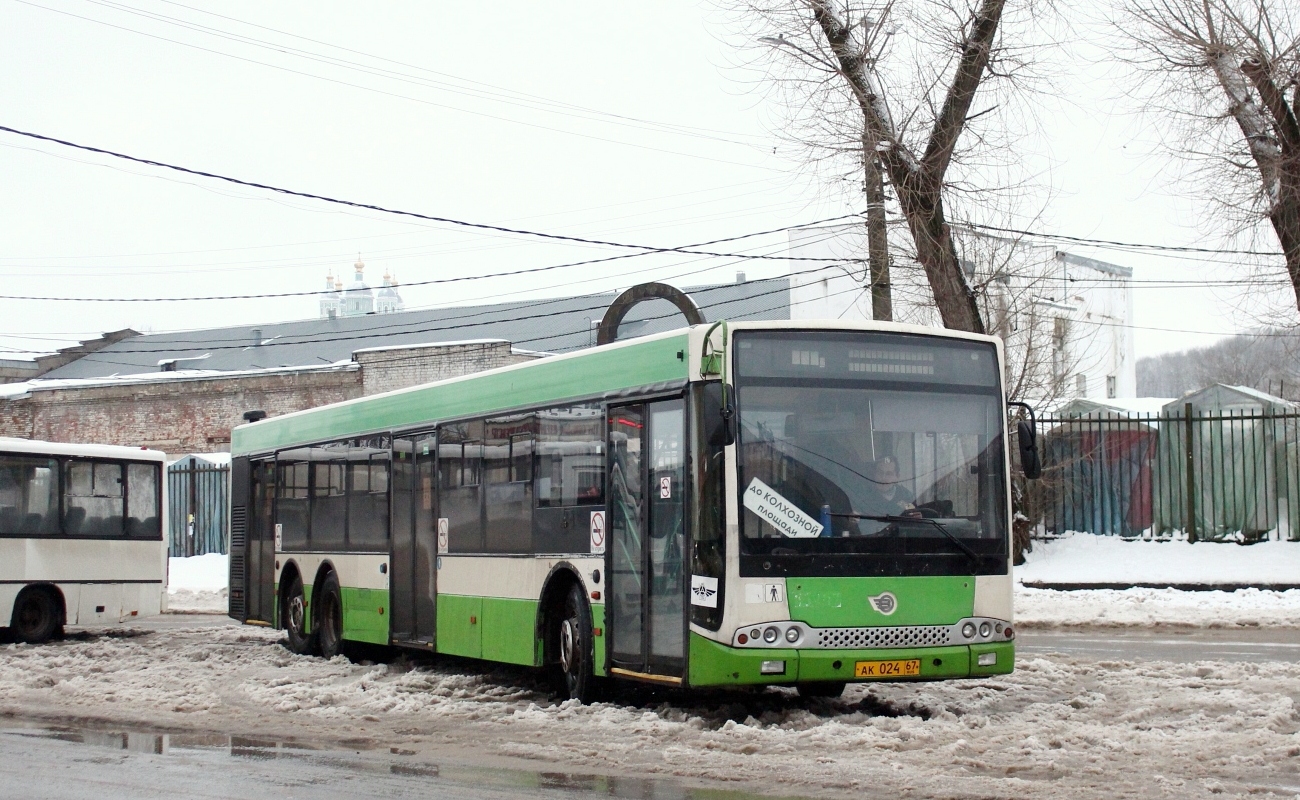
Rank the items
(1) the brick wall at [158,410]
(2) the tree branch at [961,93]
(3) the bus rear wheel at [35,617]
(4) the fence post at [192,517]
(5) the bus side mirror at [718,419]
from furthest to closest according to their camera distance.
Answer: (1) the brick wall at [158,410] → (4) the fence post at [192,517] → (2) the tree branch at [961,93] → (3) the bus rear wheel at [35,617] → (5) the bus side mirror at [718,419]

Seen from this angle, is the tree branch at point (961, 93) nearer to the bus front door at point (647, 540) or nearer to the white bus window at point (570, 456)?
the white bus window at point (570, 456)

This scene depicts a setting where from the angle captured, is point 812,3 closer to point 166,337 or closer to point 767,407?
point 767,407

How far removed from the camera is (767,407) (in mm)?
10352

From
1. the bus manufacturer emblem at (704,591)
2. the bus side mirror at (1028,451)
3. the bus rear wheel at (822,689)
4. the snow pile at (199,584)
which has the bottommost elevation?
the snow pile at (199,584)

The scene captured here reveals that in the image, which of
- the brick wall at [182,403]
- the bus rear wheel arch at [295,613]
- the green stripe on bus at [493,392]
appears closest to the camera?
the green stripe on bus at [493,392]

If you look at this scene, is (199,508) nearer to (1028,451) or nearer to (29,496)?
(29,496)

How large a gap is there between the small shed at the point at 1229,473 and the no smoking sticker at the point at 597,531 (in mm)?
16071

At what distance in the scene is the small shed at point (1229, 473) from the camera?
24594 mm

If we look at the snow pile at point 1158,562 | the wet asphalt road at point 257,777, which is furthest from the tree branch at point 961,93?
the wet asphalt road at point 257,777

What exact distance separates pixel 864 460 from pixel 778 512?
2.30 feet

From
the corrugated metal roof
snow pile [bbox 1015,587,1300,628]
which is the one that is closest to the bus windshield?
snow pile [bbox 1015,587,1300,628]

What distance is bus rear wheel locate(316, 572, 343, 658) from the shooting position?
1667 cm

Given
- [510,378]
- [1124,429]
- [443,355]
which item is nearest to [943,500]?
[510,378]

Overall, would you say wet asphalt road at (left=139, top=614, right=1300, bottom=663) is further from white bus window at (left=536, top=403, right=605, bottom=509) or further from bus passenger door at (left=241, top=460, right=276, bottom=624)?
bus passenger door at (left=241, top=460, right=276, bottom=624)
